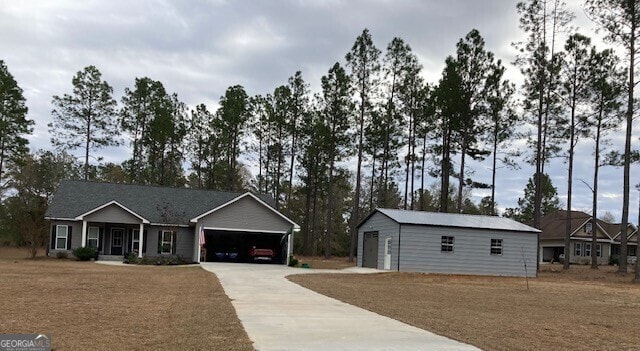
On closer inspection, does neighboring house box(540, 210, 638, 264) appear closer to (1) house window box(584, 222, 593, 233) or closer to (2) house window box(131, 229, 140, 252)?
(1) house window box(584, 222, 593, 233)

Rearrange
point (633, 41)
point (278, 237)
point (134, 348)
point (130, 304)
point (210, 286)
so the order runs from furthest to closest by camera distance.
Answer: point (278, 237) → point (633, 41) → point (210, 286) → point (130, 304) → point (134, 348)

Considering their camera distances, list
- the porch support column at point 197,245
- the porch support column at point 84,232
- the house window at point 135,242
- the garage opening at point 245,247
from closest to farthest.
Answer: the porch support column at point 84,232 < the porch support column at point 197,245 < the house window at point 135,242 < the garage opening at point 245,247

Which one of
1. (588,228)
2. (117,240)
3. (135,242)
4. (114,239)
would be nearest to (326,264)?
(135,242)

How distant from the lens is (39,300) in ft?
38.0

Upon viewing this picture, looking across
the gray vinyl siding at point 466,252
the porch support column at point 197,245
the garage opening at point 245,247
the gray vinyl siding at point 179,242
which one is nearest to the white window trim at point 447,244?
the gray vinyl siding at point 466,252

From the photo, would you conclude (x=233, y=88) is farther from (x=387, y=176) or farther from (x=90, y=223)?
(x=90, y=223)

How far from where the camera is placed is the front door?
3300 centimetres

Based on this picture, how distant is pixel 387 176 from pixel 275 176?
11388 millimetres

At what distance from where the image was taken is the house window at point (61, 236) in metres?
31.2

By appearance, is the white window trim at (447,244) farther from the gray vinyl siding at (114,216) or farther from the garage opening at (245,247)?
the gray vinyl siding at (114,216)

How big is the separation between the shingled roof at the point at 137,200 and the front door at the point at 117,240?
5.04 ft

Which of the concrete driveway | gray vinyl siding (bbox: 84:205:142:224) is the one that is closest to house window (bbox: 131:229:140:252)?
gray vinyl siding (bbox: 84:205:142:224)

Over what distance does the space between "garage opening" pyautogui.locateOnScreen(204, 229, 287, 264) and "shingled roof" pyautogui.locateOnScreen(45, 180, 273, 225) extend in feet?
6.92

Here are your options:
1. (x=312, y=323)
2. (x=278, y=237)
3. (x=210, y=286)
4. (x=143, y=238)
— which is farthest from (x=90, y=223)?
(x=312, y=323)
